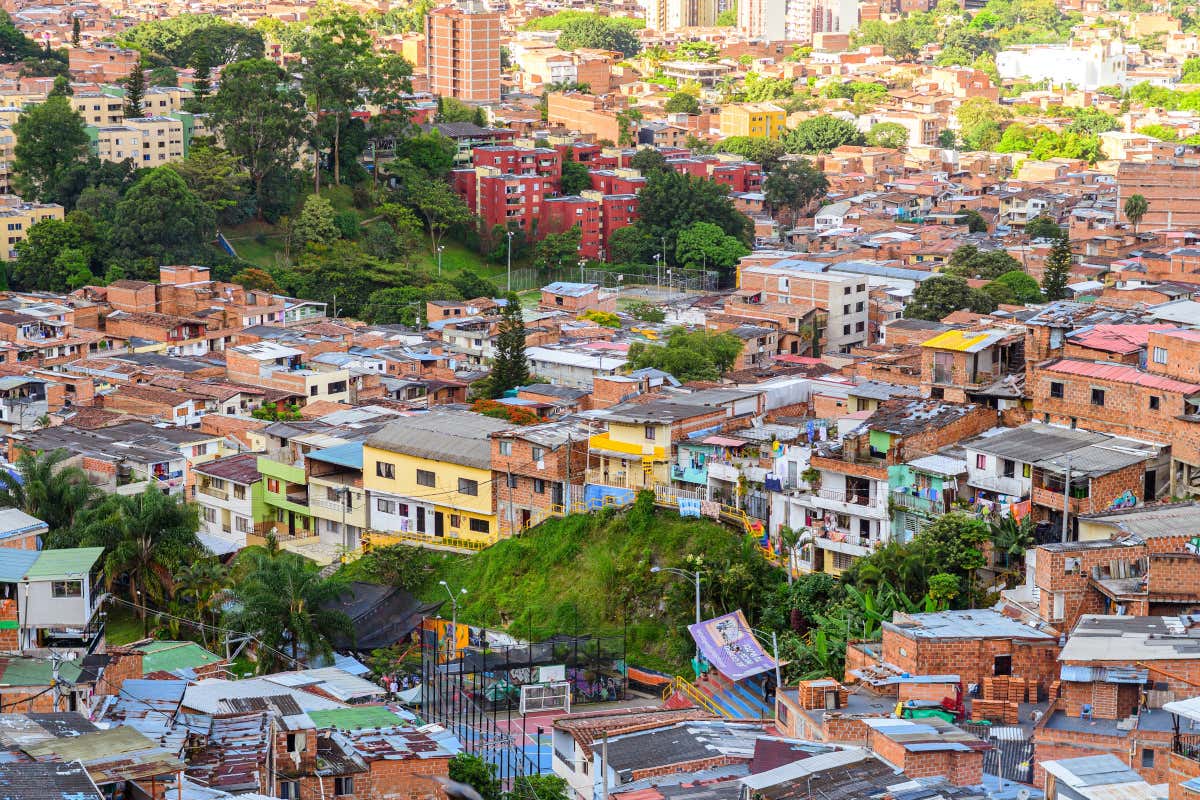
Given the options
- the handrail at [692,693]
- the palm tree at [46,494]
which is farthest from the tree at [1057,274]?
the palm tree at [46,494]

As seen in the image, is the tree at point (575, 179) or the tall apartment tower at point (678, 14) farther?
the tall apartment tower at point (678, 14)

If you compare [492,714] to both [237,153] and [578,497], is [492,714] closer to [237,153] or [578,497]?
[578,497]

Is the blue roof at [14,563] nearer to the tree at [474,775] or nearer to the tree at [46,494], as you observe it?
the tree at [474,775]

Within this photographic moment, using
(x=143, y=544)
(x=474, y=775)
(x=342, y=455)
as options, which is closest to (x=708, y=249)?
(x=342, y=455)

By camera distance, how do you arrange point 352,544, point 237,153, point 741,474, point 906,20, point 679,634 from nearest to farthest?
point 679,634 < point 741,474 < point 352,544 < point 237,153 < point 906,20

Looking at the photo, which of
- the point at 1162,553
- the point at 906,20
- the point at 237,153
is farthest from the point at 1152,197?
the point at 906,20

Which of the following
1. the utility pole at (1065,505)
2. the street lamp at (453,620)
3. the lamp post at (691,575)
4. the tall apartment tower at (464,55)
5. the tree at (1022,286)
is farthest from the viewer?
the tall apartment tower at (464,55)
